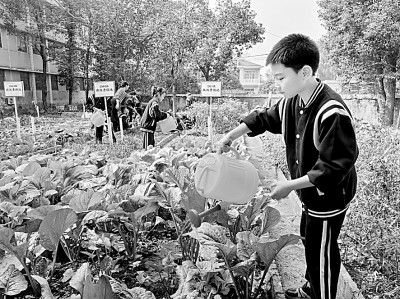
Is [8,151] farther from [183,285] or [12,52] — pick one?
[12,52]

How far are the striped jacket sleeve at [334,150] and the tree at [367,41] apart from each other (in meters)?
12.7

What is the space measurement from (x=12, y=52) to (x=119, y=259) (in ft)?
79.1

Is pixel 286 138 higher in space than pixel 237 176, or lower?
higher

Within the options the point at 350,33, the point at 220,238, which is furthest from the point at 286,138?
the point at 350,33

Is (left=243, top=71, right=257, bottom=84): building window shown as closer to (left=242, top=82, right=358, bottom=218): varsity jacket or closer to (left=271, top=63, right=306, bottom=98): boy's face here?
(left=242, top=82, right=358, bottom=218): varsity jacket

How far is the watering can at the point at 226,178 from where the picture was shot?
1.77 m

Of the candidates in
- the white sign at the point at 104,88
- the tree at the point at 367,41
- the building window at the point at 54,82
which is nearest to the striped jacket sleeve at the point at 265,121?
the white sign at the point at 104,88

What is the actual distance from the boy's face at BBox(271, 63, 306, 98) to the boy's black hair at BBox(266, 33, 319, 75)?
2cm

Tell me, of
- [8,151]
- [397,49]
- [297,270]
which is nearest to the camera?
[297,270]

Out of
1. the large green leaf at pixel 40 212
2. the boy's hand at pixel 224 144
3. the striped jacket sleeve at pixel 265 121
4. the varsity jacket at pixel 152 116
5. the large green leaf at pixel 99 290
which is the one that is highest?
the striped jacket sleeve at pixel 265 121

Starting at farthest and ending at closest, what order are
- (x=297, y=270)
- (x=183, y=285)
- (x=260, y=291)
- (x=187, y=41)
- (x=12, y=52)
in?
(x=12, y=52)
(x=187, y=41)
(x=297, y=270)
(x=260, y=291)
(x=183, y=285)

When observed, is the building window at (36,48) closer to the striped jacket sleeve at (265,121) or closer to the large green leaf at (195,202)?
the large green leaf at (195,202)

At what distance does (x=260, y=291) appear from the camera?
2.17 m

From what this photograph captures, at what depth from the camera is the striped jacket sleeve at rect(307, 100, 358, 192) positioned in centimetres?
157
